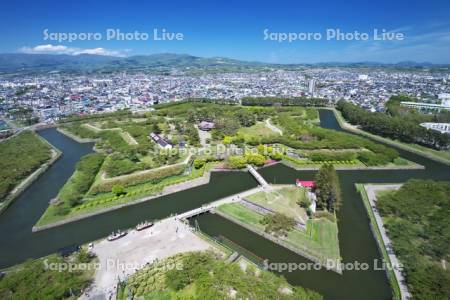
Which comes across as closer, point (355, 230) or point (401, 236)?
point (401, 236)

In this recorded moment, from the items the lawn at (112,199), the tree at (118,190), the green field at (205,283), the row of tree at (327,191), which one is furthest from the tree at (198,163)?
the green field at (205,283)

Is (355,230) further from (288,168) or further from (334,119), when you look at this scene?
(334,119)

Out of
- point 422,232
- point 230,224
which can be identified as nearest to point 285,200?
point 230,224

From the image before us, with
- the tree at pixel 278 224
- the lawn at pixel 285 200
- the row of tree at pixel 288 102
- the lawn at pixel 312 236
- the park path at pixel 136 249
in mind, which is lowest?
the park path at pixel 136 249

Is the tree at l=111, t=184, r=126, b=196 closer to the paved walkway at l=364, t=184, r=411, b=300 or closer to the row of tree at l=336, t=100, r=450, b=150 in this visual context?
the paved walkway at l=364, t=184, r=411, b=300

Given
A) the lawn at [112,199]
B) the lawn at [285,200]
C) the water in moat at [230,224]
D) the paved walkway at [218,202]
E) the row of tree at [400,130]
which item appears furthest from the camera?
the row of tree at [400,130]

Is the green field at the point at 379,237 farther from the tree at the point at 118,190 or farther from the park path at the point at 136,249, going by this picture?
the tree at the point at 118,190

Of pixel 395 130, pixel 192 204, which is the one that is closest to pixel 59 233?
pixel 192 204
